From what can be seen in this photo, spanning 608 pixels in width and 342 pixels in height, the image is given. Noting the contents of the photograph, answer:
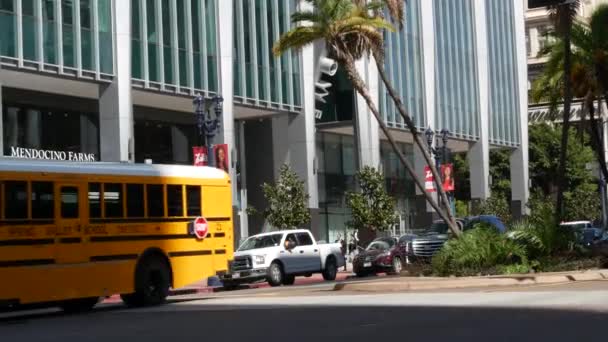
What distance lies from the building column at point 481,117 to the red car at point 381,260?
3304cm

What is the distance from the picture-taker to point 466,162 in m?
87.4

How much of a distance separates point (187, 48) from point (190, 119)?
9.15 metres

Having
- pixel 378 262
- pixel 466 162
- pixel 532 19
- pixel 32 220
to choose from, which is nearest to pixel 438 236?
pixel 378 262

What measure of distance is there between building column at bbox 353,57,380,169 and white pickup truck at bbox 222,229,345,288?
22.0m

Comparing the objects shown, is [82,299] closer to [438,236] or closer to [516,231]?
[516,231]

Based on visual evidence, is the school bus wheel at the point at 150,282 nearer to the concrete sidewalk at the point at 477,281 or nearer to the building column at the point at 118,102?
the concrete sidewalk at the point at 477,281

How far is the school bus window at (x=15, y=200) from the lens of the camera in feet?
69.5

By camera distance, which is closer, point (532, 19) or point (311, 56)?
point (311, 56)

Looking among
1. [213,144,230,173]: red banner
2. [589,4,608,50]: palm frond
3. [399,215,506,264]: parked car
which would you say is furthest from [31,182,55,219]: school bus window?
[589,4,608,50]: palm frond

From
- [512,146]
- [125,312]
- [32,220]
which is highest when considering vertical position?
[512,146]

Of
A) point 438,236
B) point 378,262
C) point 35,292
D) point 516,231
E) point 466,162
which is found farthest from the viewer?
point 466,162

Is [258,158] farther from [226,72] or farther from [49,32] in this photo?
[49,32]

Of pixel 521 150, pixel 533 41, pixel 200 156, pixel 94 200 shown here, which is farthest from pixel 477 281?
pixel 533 41

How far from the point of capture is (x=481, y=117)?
73.9 m
